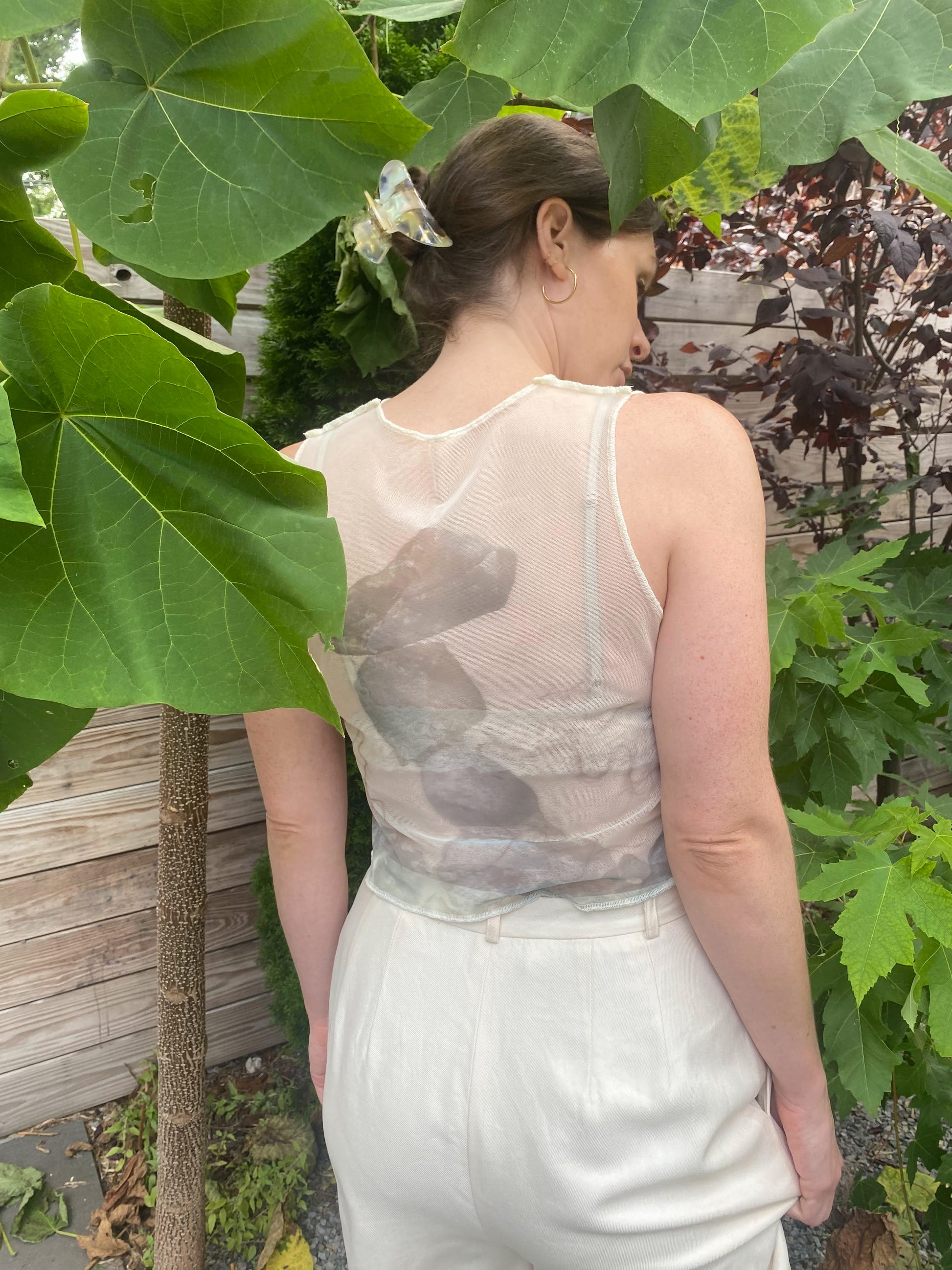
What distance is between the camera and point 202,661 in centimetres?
45

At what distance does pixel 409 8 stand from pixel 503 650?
50 centimetres

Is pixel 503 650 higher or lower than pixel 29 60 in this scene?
lower

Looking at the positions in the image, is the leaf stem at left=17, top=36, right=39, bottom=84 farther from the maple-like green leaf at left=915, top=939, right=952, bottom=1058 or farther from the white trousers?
the maple-like green leaf at left=915, top=939, right=952, bottom=1058

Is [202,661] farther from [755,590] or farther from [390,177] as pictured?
[390,177]

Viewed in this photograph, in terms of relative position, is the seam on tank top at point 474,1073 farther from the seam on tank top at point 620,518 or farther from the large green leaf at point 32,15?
the large green leaf at point 32,15

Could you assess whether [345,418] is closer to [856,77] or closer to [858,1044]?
[856,77]

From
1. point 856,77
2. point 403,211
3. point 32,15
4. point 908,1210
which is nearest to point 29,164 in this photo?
point 32,15

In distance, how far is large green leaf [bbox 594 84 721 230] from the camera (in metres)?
0.47

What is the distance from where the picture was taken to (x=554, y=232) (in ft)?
3.07

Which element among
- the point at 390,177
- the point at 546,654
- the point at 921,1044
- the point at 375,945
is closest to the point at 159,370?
the point at 546,654

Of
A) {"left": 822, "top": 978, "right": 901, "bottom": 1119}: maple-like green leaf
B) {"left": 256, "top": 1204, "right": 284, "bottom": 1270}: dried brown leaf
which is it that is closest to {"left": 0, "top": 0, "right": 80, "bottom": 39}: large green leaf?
{"left": 822, "top": 978, "right": 901, "bottom": 1119}: maple-like green leaf

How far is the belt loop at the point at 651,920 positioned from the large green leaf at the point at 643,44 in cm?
76

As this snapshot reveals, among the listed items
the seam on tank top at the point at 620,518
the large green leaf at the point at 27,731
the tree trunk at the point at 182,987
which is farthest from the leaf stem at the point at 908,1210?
the large green leaf at the point at 27,731

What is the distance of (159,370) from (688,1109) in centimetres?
84
